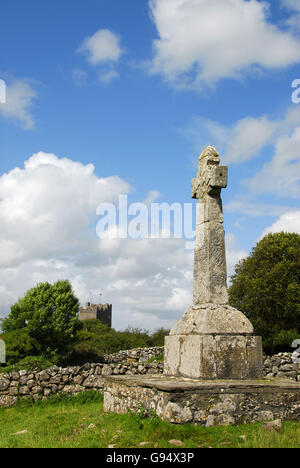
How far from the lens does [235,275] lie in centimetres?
2838

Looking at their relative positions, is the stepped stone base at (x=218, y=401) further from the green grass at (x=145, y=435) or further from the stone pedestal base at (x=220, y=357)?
the stone pedestal base at (x=220, y=357)

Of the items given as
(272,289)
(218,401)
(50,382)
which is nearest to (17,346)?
(50,382)

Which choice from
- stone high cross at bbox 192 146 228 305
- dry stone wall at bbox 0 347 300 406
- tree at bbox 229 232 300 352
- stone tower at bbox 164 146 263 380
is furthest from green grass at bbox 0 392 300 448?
tree at bbox 229 232 300 352

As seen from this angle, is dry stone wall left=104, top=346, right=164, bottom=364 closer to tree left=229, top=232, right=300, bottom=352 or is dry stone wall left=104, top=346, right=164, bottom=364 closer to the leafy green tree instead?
the leafy green tree

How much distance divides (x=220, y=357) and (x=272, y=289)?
64.9 feet

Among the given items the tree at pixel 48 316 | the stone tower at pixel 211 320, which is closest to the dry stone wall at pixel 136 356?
the tree at pixel 48 316

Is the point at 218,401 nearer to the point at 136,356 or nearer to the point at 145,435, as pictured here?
the point at 145,435

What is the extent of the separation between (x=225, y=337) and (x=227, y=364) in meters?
0.45

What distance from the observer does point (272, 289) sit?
→ 25.7 m

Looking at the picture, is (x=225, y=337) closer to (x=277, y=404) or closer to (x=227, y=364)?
(x=227, y=364)

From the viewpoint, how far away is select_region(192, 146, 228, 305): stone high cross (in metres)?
7.92

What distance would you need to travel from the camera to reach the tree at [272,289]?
2489 cm

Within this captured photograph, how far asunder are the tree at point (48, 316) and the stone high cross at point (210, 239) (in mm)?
19175
